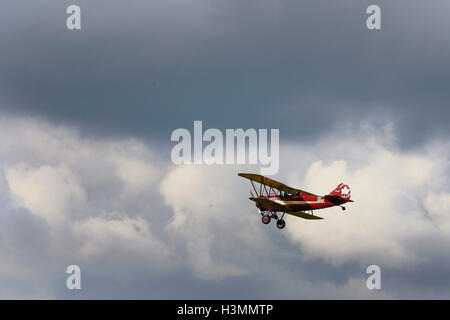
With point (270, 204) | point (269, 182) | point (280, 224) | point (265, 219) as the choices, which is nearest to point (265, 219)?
point (265, 219)

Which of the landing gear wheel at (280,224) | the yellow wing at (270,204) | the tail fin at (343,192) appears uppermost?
the tail fin at (343,192)

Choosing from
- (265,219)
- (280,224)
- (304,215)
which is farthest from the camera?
(304,215)

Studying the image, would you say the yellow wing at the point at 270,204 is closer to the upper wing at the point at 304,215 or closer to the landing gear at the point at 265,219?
the landing gear at the point at 265,219

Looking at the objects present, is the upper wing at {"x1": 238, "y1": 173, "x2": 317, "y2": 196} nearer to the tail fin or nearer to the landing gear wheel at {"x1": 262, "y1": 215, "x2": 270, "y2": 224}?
the landing gear wheel at {"x1": 262, "y1": 215, "x2": 270, "y2": 224}

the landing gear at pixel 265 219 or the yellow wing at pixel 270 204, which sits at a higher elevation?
the yellow wing at pixel 270 204

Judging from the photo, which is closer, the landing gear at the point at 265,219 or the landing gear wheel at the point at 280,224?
the landing gear wheel at the point at 280,224

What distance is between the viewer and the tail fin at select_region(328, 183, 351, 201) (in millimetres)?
96062

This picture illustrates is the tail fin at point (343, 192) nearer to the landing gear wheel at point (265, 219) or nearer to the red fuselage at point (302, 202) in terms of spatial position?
the red fuselage at point (302, 202)

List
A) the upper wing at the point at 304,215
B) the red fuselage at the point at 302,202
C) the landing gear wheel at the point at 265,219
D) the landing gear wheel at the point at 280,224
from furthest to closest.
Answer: the upper wing at the point at 304,215 < the landing gear wheel at the point at 265,219 < the landing gear wheel at the point at 280,224 < the red fuselage at the point at 302,202

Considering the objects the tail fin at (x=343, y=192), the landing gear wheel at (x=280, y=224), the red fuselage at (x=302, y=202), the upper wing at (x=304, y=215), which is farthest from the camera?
the upper wing at (x=304, y=215)

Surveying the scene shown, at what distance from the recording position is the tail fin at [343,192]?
96.1 meters

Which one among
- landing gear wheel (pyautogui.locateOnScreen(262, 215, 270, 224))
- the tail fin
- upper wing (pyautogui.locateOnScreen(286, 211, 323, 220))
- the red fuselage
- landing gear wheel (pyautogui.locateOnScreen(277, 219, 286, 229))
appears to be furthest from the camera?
upper wing (pyautogui.locateOnScreen(286, 211, 323, 220))

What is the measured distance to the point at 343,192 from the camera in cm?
9631

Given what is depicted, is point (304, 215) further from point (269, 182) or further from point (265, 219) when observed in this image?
point (265, 219)
